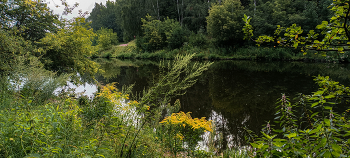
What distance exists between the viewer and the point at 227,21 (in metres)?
26.2

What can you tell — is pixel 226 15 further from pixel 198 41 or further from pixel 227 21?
pixel 198 41

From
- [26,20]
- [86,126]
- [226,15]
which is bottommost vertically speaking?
[86,126]

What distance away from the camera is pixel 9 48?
4.98 meters

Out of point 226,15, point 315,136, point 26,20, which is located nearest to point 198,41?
point 226,15

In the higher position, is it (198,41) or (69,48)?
(198,41)

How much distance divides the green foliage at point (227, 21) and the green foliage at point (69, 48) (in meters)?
21.9

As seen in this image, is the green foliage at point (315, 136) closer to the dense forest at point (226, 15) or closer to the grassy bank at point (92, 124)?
the grassy bank at point (92, 124)

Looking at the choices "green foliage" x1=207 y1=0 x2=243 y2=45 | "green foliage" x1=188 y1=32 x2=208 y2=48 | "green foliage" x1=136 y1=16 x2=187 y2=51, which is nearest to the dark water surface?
"green foliage" x1=207 y1=0 x2=243 y2=45

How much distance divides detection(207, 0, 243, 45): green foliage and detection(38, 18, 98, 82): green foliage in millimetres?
21947

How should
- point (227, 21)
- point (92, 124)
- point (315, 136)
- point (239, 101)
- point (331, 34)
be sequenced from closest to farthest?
point (315, 136), point (331, 34), point (92, 124), point (239, 101), point (227, 21)

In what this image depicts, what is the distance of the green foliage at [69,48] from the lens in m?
6.87

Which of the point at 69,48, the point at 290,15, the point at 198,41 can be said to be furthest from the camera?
the point at 198,41

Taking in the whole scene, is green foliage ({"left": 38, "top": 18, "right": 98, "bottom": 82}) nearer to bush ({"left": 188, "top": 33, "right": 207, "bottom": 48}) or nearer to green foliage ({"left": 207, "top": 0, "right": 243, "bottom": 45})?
green foliage ({"left": 207, "top": 0, "right": 243, "bottom": 45})

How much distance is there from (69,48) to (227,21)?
915 inches
